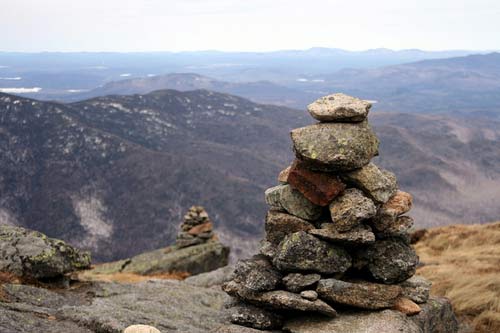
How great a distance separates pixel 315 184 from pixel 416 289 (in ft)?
19.3

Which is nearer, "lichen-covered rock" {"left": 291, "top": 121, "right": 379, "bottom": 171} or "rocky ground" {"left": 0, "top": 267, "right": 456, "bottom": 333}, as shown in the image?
"rocky ground" {"left": 0, "top": 267, "right": 456, "bottom": 333}

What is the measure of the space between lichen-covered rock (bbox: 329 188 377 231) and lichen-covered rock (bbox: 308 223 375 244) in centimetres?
19

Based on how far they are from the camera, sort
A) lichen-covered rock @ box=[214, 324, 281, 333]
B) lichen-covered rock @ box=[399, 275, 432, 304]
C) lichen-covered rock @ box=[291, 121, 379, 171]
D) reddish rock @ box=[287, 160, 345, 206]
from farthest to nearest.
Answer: lichen-covered rock @ box=[399, 275, 432, 304]
reddish rock @ box=[287, 160, 345, 206]
lichen-covered rock @ box=[291, 121, 379, 171]
lichen-covered rock @ box=[214, 324, 281, 333]

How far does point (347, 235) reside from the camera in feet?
54.5

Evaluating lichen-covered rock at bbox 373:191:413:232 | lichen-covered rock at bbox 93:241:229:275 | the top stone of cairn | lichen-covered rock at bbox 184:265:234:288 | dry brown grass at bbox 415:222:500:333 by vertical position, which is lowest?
lichen-covered rock at bbox 93:241:229:275

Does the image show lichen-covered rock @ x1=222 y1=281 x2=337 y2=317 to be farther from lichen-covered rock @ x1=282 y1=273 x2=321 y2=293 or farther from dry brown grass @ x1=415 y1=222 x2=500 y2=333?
dry brown grass @ x1=415 y1=222 x2=500 y2=333

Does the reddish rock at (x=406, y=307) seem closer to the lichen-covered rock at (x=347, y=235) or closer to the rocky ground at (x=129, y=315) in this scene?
the rocky ground at (x=129, y=315)

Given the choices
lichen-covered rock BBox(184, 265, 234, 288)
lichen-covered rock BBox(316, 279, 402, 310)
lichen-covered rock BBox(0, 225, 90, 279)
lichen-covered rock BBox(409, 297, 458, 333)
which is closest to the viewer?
lichen-covered rock BBox(316, 279, 402, 310)

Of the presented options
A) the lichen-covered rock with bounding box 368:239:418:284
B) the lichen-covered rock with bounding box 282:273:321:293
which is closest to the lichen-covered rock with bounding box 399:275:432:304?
the lichen-covered rock with bounding box 368:239:418:284

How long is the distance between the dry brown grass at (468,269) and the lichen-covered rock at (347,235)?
10.1 meters

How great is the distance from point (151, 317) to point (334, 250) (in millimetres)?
7692

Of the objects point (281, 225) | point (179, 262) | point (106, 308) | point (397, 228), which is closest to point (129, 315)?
point (106, 308)

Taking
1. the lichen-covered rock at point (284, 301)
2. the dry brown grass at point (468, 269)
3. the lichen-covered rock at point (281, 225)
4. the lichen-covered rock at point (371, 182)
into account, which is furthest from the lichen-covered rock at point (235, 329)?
the dry brown grass at point (468, 269)

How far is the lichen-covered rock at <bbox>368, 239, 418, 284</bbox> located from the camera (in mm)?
17375
